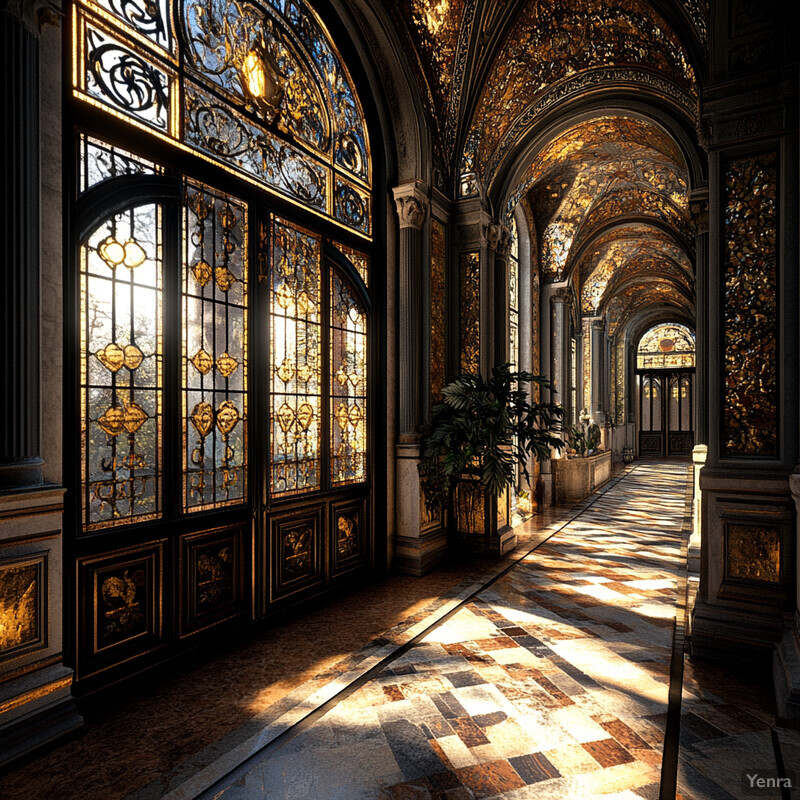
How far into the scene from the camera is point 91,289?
3.23 metres

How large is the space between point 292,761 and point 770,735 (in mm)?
2553

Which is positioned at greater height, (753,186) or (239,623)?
(753,186)

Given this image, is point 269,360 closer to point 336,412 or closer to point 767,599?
point 336,412

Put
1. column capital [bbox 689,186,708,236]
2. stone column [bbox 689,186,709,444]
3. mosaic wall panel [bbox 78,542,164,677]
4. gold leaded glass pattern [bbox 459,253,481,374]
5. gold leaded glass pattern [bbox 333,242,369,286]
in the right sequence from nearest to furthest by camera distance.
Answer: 1. mosaic wall panel [bbox 78,542,164,677]
2. stone column [bbox 689,186,709,444]
3. gold leaded glass pattern [bbox 333,242,369,286]
4. column capital [bbox 689,186,708,236]
5. gold leaded glass pattern [bbox 459,253,481,374]

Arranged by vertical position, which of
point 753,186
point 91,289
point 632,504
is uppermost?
point 753,186

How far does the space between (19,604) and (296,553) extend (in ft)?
7.82

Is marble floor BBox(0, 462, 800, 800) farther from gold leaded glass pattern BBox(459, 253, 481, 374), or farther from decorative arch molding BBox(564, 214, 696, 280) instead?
decorative arch molding BBox(564, 214, 696, 280)

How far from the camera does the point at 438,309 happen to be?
6586mm

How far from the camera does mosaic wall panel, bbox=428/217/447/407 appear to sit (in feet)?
21.1

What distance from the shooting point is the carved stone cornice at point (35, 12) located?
2650mm

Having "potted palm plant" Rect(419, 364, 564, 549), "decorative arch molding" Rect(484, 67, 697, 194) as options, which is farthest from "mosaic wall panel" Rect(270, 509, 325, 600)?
"decorative arch molding" Rect(484, 67, 697, 194)

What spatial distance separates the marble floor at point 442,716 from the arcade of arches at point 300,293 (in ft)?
0.62

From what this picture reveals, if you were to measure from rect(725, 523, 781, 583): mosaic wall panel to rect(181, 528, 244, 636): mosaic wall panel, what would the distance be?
12.2 ft

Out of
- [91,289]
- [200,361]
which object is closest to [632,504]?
[200,361]
